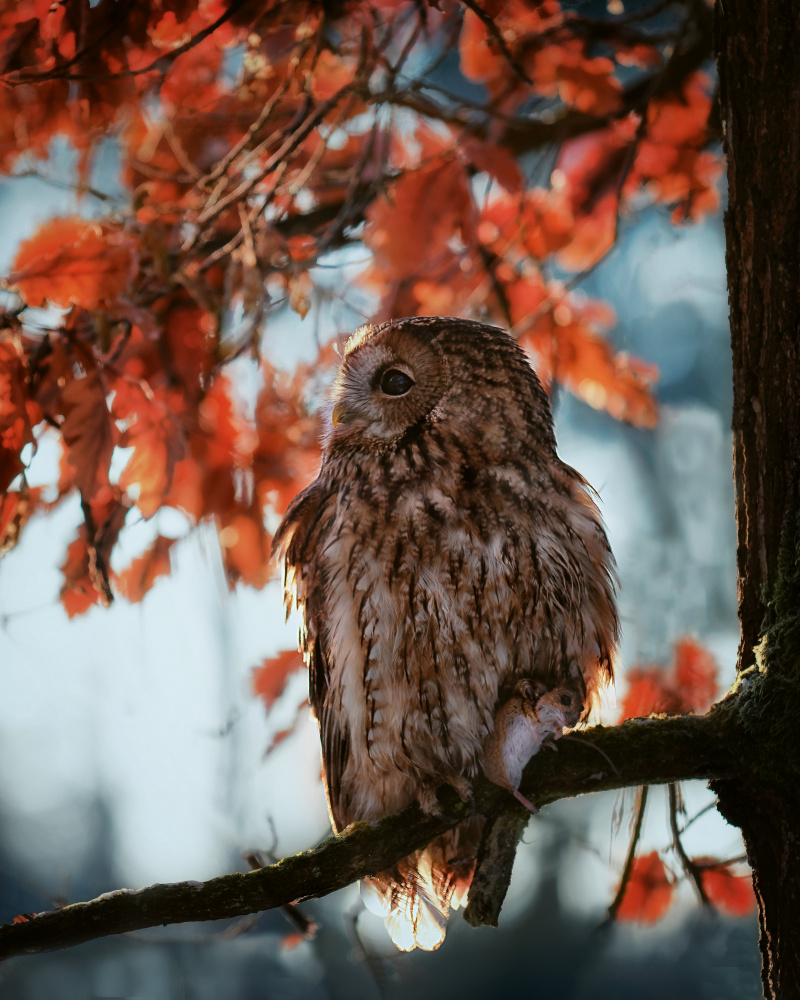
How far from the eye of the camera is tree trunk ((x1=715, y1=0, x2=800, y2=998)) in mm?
1044

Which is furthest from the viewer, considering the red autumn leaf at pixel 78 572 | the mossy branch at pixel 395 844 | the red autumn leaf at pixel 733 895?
the red autumn leaf at pixel 733 895

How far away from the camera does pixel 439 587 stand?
1.24 meters

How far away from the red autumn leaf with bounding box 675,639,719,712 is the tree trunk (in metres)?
0.72

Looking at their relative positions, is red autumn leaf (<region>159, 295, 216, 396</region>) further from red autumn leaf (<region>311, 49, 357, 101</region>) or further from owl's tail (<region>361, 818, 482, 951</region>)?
owl's tail (<region>361, 818, 482, 951</region>)

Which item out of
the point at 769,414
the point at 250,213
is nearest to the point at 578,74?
the point at 250,213

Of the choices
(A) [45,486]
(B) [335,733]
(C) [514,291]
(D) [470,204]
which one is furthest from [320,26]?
(B) [335,733]

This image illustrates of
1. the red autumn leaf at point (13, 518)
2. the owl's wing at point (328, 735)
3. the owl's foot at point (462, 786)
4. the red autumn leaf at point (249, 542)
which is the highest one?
the red autumn leaf at point (249, 542)

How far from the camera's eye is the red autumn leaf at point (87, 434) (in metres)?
1.34

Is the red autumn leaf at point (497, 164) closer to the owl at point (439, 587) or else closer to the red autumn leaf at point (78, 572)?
the owl at point (439, 587)

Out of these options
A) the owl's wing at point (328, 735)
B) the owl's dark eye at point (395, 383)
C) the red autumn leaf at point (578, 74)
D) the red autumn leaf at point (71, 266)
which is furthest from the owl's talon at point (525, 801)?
the red autumn leaf at point (578, 74)

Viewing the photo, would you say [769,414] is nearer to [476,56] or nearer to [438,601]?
[438,601]

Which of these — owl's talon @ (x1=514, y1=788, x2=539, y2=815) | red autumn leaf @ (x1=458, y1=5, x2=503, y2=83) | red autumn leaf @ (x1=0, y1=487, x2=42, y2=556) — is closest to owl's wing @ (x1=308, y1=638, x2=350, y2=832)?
owl's talon @ (x1=514, y1=788, x2=539, y2=815)

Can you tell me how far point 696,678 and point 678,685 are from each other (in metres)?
0.06

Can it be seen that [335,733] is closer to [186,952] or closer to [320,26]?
[320,26]
